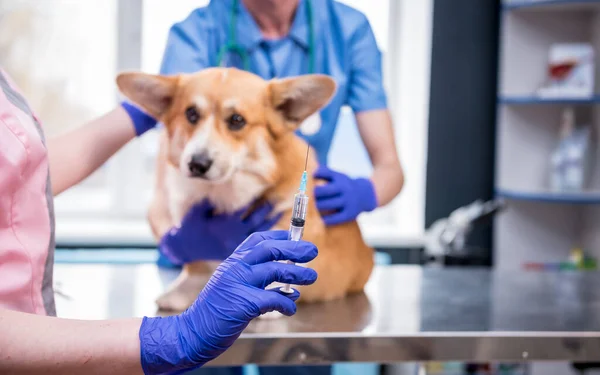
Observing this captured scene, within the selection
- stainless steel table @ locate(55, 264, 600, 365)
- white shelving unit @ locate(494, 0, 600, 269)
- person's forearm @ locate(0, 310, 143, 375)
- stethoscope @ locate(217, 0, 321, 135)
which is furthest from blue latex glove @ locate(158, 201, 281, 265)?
white shelving unit @ locate(494, 0, 600, 269)

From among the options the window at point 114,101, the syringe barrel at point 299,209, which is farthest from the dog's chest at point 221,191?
the window at point 114,101

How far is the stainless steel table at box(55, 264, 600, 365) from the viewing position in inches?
41.8

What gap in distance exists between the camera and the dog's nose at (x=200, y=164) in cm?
111

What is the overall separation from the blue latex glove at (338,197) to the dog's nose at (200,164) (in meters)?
0.22

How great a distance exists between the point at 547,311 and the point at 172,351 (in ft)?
2.69

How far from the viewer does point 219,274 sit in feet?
2.53

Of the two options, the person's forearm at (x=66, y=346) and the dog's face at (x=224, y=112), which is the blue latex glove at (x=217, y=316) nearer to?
the person's forearm at (x=66, y=346)

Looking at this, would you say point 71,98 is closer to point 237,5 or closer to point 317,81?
point 237,5

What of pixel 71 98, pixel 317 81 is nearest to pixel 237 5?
pixel 317 81

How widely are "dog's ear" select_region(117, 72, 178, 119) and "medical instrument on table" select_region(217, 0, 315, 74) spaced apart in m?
0.17

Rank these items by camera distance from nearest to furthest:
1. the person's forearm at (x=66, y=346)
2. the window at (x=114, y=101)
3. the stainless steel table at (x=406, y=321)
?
the person's forearm at (x=66, y=346)
the stainless steel table at (x=406, y=321)
the window at (x=114, y=101)

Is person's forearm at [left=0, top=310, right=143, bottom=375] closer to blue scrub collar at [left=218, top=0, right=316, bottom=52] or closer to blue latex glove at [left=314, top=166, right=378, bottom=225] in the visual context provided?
blue latex glove at [left=314, top=166, right=378, bottom=225]

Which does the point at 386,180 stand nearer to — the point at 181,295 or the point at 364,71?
the point at 364,71

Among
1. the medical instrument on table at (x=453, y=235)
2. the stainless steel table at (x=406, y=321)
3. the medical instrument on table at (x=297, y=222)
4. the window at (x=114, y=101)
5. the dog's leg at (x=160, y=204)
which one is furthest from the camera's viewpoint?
the window at (x=114, y=101)
